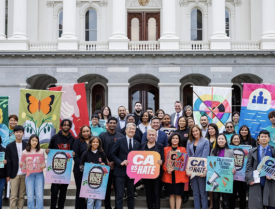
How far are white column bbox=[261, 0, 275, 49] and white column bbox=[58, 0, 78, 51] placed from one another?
12.7m

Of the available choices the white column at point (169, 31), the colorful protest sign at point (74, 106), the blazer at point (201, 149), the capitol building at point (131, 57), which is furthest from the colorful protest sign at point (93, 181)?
the white column at point (169, 31)

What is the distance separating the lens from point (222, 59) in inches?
933

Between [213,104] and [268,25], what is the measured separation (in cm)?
1305

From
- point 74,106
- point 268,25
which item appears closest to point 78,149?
point 74,106

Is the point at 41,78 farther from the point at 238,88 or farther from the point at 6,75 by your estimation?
the point at 238,88

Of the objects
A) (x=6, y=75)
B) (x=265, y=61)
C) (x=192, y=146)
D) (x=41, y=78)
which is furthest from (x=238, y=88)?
(x=192, y=146)

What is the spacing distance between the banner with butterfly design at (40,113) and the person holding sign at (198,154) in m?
4.14

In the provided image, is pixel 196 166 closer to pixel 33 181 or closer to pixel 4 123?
pixel 33 181

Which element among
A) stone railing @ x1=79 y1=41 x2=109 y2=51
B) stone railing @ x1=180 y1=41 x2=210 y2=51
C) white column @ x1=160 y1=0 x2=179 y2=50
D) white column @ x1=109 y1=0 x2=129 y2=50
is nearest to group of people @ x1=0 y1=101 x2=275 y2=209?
white column @ x1=160 y1=0 x2=179 y2=50

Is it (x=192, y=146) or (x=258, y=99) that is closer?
(x=192, y=146)

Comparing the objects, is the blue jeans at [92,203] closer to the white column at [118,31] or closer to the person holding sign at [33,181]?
the person holding sign at [33,181]

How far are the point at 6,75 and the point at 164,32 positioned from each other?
11.0 m

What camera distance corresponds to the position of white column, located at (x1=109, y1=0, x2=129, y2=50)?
23.9 meters

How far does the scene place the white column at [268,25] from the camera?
23688 millimetres
